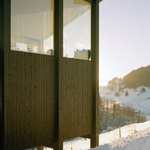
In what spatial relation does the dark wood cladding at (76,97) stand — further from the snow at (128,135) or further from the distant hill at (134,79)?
the distant hill at (134,79)

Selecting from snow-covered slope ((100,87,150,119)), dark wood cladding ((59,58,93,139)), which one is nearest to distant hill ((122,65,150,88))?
snow-covered slope ((100,87,150,119))

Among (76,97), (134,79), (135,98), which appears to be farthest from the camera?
(134,79)

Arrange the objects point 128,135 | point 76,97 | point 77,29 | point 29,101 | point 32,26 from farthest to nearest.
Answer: point 77,29 < point 76,97 < point 32,26 < point 29,101 < point 128,135

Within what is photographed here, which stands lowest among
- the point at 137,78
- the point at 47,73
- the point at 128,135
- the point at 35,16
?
the point at 128,135

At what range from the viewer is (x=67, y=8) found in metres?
6.36

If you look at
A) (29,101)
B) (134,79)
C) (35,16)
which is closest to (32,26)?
(35,16)

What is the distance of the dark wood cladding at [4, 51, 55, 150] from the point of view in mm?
4926

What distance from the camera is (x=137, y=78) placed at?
4994 centimetres

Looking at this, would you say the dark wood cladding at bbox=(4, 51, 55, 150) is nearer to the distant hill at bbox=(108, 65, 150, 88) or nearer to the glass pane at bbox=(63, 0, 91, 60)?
the glass pane at bbox=(63, 0, 91, 60)

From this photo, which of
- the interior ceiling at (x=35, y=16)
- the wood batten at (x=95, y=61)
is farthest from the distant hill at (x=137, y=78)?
the interior ceiling at (x=35, y=16)

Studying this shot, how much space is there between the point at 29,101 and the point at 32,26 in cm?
181

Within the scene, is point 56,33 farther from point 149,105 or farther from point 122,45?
point 149,105

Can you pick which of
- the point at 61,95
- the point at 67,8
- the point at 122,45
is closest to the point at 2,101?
the point at 61,95

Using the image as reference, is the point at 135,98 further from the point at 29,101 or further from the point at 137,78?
the point at 29,101
